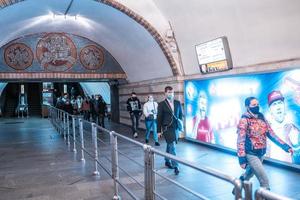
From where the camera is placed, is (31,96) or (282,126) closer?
(282,126)

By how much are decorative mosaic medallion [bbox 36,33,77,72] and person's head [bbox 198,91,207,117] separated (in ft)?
24.4

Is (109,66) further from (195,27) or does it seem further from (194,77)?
(195,27)

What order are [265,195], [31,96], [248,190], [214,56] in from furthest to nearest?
1. [31,96]
2. [214,56]
3. [248,190]
4. [265,195]

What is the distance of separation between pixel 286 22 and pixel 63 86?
32.7 metres

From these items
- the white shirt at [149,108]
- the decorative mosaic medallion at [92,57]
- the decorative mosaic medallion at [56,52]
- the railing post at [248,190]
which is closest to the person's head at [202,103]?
the white shirt at [149,108]

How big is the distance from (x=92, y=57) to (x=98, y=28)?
2.48 meters

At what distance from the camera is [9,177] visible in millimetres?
6672

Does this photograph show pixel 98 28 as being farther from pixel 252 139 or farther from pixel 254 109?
pixel 252 139

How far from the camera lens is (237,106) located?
8.30 metres

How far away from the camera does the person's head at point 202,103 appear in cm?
986

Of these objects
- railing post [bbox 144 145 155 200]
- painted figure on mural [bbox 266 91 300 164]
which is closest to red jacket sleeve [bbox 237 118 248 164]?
railing post [bbox 144 145 155 200]

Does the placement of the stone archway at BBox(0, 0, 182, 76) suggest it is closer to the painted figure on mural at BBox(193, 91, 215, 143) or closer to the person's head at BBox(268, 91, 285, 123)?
the painted figure on mural at BBox(193, 91, 215, 143)

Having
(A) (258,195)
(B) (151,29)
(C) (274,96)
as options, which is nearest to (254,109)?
(A) (258,195)

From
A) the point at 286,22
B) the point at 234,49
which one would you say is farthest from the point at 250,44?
the point at 286,22
